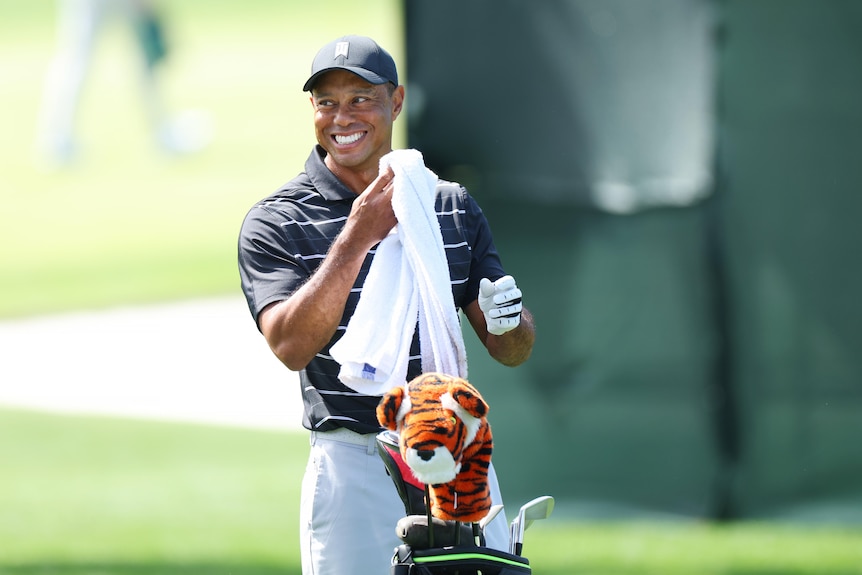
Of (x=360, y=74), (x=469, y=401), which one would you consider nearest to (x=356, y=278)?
(x=360, y=74)

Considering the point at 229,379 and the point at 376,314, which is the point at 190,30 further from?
the point at 376,314

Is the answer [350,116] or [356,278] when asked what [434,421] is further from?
[350,116]

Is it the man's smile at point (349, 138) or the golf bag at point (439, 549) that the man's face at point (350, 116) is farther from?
the golf bag at point (439, 549)

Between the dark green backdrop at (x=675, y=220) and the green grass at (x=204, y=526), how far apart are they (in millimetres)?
314

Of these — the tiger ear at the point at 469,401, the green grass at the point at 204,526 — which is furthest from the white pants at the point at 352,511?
the green grass at the point at 204,526

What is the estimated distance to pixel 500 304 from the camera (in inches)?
130

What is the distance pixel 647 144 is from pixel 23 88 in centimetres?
886

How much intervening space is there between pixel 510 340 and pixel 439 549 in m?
0.71

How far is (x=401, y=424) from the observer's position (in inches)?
122

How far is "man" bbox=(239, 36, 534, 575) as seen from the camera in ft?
12.0

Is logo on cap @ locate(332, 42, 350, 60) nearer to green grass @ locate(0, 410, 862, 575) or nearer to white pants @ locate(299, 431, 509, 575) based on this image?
white pants @ locate(299, 431, 509, 575)

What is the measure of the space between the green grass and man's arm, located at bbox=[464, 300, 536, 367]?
3.20 meters

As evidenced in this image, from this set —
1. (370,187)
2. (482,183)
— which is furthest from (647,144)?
(370,187)

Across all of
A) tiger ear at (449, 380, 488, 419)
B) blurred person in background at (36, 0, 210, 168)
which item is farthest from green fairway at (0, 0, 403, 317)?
tiger ear at (449, 380, 488, 419)
